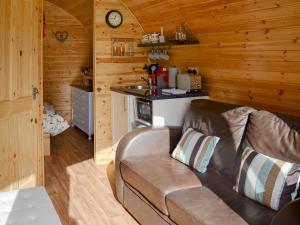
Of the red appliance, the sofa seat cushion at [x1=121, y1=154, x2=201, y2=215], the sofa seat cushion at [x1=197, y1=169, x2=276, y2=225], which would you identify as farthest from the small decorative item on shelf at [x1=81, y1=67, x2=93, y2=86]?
the sofa seat cushion at [x1=197, y1=169, x2=276, y2=225]

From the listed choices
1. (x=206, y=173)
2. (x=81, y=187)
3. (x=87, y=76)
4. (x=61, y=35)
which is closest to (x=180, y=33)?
(x=206, y=173)

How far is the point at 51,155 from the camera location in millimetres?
4867

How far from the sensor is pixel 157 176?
268cm

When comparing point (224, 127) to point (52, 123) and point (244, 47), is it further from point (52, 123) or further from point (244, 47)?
point (52, 123)

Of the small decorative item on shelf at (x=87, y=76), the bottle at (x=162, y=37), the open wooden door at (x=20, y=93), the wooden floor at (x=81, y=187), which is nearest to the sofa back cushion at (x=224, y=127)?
the wooden floor at (x=81, y=187)

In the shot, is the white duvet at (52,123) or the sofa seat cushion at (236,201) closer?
the sofa seat cushion at (236,201)

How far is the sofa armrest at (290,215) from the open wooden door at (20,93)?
221 centimetres

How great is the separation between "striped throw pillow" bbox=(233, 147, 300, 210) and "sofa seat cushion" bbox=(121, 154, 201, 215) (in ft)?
1.22

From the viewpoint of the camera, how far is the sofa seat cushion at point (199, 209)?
2.00 m

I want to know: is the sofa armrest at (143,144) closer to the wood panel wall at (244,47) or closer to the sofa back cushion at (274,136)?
the wood panel wall at (244,47)

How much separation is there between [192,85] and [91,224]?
5.71 ft

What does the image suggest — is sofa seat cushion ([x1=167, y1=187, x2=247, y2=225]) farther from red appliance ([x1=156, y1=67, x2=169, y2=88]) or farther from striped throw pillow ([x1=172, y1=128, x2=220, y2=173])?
red appliance ([x1=156, y1=67, x2=169, y2=88])

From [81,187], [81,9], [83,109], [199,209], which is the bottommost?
[81,187]

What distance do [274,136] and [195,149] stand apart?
0.71 metres
